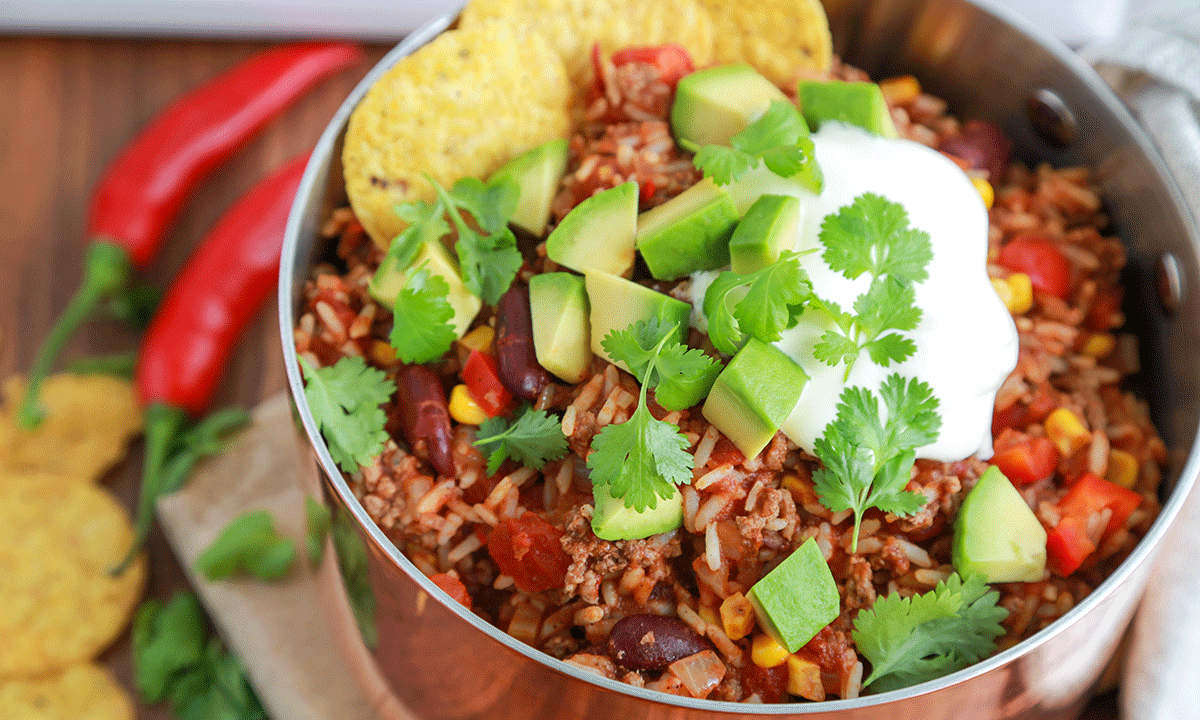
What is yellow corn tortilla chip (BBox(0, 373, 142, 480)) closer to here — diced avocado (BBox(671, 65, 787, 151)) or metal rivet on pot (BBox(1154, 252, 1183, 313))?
diced avocado (BBox(671, 65, 787, 151))

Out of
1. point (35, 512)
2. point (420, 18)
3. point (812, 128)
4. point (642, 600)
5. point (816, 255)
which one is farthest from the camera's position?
point (420, 18)

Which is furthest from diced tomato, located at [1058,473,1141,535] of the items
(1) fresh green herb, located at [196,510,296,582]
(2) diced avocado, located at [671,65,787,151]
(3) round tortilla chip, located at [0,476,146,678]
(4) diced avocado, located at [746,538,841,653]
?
(3) round tortilla chip, located at [0,476,146,678]

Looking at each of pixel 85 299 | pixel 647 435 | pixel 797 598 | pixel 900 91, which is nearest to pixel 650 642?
pixel 797 598

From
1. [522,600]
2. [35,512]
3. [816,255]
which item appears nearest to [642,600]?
[522,600]

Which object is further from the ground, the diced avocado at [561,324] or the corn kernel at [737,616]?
the diced avocado at [561,324]

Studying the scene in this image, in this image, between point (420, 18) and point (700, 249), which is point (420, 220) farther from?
point (420, 18)

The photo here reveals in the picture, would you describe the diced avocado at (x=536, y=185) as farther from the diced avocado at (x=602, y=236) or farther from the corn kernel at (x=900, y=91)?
the corn kernel at (x=900, y=91)

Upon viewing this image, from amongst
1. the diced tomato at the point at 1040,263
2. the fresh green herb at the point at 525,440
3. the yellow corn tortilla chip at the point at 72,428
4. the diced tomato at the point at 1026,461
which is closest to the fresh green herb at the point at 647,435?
the fresh green herb at the point at 525,440
